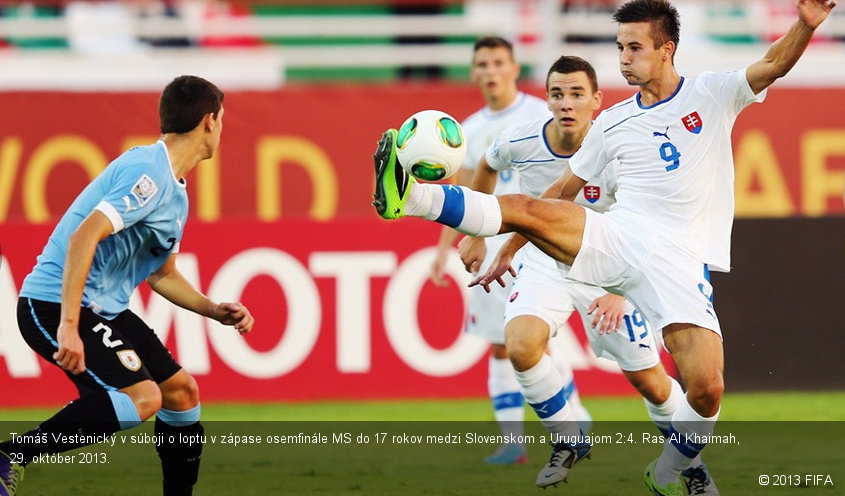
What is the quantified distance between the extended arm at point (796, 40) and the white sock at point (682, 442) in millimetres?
1624

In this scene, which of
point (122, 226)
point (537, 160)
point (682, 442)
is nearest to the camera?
point (122, 226)

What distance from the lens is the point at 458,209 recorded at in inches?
233

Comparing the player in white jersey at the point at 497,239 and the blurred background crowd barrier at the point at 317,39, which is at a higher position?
the blurred background crowd barrier at the point at 317,39

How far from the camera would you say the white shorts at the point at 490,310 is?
28.9 ft

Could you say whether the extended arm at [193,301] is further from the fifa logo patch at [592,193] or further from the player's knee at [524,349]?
the fifa logo patch at [592,193]

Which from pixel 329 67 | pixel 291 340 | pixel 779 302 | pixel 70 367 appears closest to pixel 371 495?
pixel 70 367

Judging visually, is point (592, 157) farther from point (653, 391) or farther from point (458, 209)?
point (653, 391)

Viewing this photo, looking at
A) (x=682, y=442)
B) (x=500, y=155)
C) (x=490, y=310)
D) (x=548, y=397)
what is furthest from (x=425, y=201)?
(x=490, y=310)

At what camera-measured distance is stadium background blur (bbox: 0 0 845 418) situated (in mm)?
10930

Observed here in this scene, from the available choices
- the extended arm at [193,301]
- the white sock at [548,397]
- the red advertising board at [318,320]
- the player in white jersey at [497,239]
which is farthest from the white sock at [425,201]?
the red advertising board at [318,320]

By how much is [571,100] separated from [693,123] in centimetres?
125

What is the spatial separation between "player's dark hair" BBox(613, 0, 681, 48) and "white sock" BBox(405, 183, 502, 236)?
1.25 m

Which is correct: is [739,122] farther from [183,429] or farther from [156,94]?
[183,429]

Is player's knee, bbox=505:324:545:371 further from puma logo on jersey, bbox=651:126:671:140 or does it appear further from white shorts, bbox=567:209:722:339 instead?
puma logo on jersey, bbox=651:126:671:140
